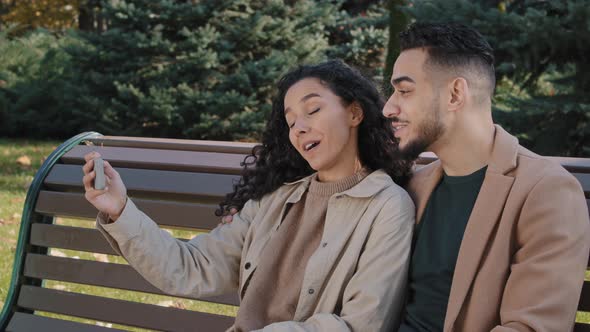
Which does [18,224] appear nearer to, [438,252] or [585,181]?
[438,252]

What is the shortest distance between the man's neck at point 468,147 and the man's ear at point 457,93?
6 centimetres

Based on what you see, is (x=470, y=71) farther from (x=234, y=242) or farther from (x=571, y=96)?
(x=571, y=96)

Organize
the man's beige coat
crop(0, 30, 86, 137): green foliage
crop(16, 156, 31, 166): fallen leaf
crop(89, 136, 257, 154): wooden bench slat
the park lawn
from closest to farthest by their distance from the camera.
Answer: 1. the man's beige coat
2. crop(89, 136, 257, 154): wooden bench slat
3. the park lawn
4. crop(16, 156, 31, 166): fallen leaf
5. crop(0, 30, 86, 137): green foliage

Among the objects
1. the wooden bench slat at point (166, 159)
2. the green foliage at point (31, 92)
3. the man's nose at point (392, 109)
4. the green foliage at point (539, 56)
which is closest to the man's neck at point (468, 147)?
the man's nose at point (392, 109)

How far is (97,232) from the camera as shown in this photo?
3.13 m

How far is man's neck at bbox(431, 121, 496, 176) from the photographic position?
7.59ft

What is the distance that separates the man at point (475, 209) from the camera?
2055mm

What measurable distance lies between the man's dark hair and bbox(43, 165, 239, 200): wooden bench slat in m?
0.95

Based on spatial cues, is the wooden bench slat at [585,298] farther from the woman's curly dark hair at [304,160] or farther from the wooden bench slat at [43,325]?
the wooden bench slat at [43,325]

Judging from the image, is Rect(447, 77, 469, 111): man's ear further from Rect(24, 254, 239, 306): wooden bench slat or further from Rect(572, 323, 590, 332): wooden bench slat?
Rect(24, 254, 239, 306): wooden bench slat

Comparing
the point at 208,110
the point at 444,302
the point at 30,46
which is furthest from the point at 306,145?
the point at 30,46

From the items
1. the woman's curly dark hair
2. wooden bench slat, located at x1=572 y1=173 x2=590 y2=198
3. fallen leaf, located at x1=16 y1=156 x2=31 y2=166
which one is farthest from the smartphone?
fallen leaf, located at x1=16 y1=156 x2=31 y2=166

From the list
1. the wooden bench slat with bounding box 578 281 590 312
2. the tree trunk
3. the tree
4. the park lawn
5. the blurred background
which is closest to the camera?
the wooden bench slat with bounding box 578 281 590 312

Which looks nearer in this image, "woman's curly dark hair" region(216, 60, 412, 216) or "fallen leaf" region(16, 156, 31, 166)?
A: "woman's curly dark hair" region(216, 60, 412, 216)
